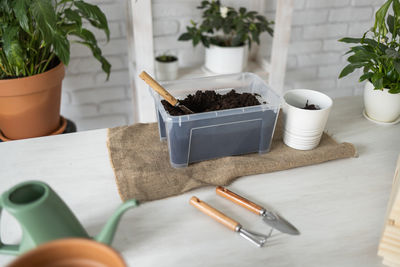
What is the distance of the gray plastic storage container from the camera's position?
79 centimetres

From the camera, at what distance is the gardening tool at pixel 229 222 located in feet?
2.19

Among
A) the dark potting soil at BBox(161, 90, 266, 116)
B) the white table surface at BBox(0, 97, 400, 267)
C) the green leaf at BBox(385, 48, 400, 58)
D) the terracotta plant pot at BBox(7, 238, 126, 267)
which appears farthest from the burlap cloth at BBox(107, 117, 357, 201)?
the terracotta plant pot at BBox(7, 238, 126, 267)

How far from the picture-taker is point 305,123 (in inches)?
34.8

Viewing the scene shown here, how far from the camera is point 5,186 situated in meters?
0.80

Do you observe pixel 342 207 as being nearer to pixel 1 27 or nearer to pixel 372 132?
pixel 372 132

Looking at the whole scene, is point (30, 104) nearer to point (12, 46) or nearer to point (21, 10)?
point (12, 46)

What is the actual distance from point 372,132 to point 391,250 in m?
0.47

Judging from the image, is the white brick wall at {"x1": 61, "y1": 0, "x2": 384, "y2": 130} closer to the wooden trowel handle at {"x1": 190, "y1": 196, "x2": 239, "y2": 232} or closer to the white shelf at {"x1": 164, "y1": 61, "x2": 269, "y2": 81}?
the white shelf at {"x1": 164, "y1": 61, "x2": 269, "y2": 81}

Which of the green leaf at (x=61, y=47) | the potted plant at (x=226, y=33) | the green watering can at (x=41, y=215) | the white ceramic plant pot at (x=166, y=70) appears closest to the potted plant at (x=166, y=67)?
the white ceramic plant pot at (x=166, y=70)

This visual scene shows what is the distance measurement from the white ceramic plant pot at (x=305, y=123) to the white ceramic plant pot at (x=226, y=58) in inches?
26.7

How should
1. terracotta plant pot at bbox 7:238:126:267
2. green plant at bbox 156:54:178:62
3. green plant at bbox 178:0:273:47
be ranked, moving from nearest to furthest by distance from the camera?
terracotta plant pot at bbox 7:238:126:267, green plant at bbox 178:0:273:47, green plant at bbox 156:54:178:62

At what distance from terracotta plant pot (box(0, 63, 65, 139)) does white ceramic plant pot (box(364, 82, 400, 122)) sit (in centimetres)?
100

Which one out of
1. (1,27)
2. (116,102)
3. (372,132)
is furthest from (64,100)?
(372,132)

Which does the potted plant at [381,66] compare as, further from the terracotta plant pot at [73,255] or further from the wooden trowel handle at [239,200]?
the terracotta plant pot at [73,255]
